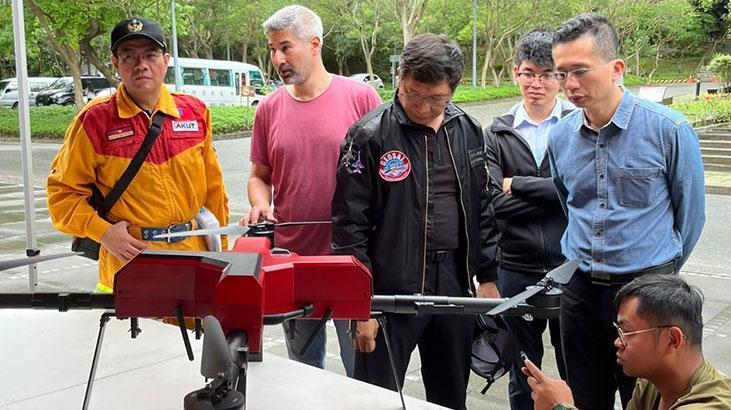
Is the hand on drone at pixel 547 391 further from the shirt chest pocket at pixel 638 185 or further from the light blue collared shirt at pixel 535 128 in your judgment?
the light blue collared shirt at pixel 535 128

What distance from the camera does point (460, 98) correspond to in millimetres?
24984

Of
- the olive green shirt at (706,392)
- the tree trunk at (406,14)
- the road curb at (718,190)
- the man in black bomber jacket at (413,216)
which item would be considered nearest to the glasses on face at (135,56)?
the man in black bomber jacket at (413,216)

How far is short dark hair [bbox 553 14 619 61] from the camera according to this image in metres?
2.22

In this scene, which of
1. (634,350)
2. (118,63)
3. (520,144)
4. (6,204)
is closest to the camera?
(634,350)

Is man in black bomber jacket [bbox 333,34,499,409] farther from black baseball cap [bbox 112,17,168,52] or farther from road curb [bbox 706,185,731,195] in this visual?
road curb [bbox 706,185,731,195]

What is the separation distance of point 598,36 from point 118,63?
64.5 inches

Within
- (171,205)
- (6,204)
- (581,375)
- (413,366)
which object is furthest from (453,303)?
(6,204)

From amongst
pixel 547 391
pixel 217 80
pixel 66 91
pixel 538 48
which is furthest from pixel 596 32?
pixel 66 91

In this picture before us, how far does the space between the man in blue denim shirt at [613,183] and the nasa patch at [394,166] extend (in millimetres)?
536

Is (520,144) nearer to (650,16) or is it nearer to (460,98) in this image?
(460,98)

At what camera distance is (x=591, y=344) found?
2.42 m

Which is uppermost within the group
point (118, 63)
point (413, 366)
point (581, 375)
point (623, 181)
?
point (118, 63)

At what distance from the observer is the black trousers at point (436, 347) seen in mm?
2328

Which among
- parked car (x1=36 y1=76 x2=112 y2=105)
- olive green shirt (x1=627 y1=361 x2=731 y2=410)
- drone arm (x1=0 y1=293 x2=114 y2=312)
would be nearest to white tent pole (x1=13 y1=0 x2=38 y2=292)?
drone arm (x1=0 y1=293 x2=114 y2=312)
